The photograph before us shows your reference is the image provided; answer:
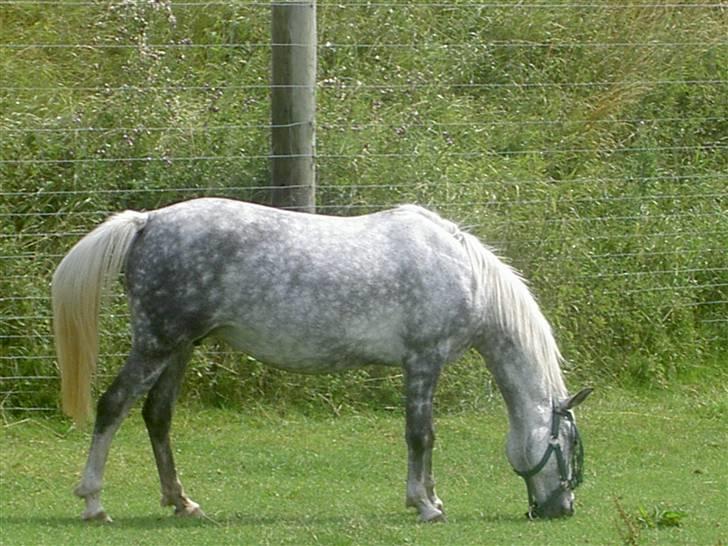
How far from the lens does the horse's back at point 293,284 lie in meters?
6.44

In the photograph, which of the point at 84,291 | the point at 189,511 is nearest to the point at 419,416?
the point at 189,511

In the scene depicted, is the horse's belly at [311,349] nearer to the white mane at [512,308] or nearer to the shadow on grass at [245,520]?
the white mane at [512,308]

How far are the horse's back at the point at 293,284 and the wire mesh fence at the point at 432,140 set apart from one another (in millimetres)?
2072

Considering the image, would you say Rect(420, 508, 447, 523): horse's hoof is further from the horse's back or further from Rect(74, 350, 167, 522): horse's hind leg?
Rect(74, 350, 167, 522): horse's hind leg

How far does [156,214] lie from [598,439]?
317cm

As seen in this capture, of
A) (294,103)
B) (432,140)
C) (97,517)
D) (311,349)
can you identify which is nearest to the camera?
(97,517)

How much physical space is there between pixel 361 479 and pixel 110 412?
167 centimetres

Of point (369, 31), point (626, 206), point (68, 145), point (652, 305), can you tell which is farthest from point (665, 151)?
point (68, 145)

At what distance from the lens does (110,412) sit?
6.39m

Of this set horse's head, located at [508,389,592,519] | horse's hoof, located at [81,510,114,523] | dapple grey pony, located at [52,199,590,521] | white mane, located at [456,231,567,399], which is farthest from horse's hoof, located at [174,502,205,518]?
white mane, located at [456,231,567,399]

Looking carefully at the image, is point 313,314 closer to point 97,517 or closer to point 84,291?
point 84,291

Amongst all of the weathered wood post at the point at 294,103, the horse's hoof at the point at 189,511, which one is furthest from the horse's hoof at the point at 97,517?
the weathered wood post at the point at 294,103

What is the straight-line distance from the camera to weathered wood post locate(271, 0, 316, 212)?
8.29 metres

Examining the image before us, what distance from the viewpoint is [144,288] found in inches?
253
